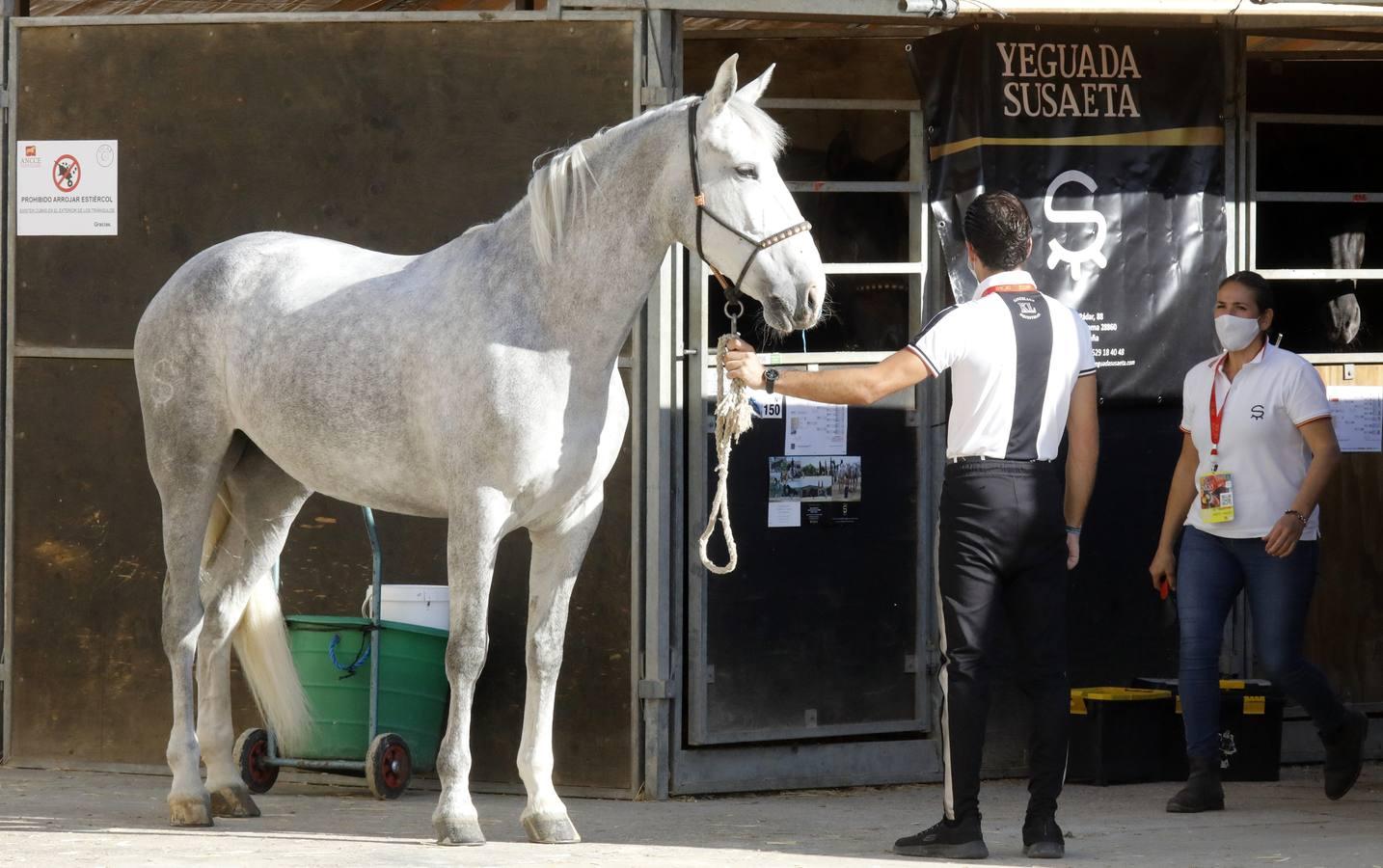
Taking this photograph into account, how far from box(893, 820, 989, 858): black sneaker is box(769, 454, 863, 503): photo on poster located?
1808mm

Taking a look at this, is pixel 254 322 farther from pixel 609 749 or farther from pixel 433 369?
pixel 609 749

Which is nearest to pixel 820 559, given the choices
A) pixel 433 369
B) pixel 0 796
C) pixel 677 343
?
pixel 677 343

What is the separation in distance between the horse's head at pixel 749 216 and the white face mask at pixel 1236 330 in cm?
192

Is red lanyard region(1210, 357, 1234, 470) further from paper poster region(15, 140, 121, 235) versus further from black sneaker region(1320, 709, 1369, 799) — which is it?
paper poster region(15, 140, 121, 235)

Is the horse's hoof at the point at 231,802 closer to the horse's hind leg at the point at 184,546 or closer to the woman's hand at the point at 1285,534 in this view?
the horse's hind leg at the point at 184,546

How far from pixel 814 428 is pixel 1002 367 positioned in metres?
1.79

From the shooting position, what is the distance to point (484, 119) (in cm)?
641

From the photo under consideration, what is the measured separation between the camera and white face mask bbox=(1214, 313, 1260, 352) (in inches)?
241

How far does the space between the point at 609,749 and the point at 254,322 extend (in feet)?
6.57

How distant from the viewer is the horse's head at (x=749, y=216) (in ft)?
15.7

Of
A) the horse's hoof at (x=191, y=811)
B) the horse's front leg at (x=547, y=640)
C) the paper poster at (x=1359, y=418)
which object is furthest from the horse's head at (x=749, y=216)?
the paper poster at (x=1359, y=418)

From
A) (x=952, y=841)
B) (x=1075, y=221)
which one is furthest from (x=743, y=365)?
(x=1075, y=221)

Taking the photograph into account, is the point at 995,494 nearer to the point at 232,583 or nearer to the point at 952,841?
the point at 952,841

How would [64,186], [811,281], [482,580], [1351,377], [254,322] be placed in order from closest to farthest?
[811,281], [482,580], [254,322], [64,186], [1351,377]
